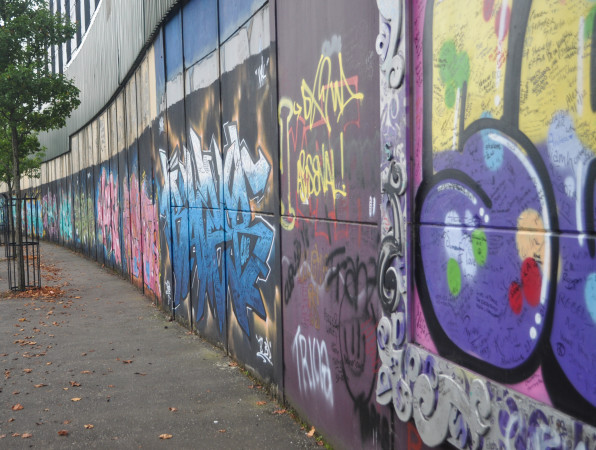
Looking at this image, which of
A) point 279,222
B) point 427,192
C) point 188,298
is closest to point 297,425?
point 279,222

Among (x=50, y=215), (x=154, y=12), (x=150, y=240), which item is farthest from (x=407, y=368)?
(x=50, y=215)

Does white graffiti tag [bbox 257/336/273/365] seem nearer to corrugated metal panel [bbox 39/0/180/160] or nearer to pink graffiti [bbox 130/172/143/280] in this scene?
corrugated metal panel [bbox 39/0/180/160]

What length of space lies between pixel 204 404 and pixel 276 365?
0.80 m

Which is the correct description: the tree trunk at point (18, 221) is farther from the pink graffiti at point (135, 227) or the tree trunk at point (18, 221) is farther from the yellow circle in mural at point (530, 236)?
the yellow circle in mural at point (530, 236)

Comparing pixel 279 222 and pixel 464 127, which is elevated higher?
pixel 464 127

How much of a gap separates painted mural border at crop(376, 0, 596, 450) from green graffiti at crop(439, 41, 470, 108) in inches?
13.3

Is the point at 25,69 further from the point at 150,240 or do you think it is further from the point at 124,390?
the point at 124,390

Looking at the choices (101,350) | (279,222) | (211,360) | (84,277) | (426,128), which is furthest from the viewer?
(84,277)

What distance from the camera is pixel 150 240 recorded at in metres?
13.3

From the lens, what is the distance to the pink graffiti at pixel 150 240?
12.5 metres

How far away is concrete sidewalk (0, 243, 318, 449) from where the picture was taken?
534 centimetres

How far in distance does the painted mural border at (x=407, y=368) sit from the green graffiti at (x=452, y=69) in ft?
1.11

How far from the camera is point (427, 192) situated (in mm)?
3361

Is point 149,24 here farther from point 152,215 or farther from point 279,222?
point 279,222
